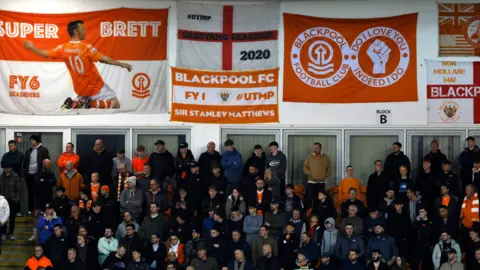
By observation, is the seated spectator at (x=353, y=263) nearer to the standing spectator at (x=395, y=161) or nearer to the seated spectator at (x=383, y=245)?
the seated spectator at (x=383, y=245)

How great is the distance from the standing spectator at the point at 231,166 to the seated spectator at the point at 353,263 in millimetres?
3563

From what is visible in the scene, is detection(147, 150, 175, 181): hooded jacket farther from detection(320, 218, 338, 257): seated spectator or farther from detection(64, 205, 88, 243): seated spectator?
detection(320, 218, 338, 257): seated spectator

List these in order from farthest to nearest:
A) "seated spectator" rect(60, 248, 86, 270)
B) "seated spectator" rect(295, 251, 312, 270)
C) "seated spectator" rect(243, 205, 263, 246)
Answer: "seated spectator" rect(243, 205, 263, 246) → "seated spectator" rect(60, 248, 86, 270) → "seated spectator" rect(295, 251, 312, 270)

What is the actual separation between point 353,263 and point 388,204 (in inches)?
70.8

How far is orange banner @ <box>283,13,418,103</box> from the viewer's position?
21672 millimetres

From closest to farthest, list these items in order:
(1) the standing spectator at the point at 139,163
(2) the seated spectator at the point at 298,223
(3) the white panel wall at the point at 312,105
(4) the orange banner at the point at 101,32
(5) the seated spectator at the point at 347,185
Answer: (2) the seated spectator at the point at 298,223
(5) the seated spectator at the point at 347,185
(1) the standing spectator at the point at 139,163
(3) the white panel wall at the point at 312,105
(4) the orange banner at the point at 101,32

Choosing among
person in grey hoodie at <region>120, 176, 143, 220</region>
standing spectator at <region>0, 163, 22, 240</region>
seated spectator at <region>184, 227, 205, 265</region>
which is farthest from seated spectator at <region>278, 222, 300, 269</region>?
standing spectator at <region>0, 163, 22, 240</region>

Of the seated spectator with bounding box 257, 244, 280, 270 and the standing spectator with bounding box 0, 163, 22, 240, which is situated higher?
the standing spectator with bounding box 0, 163, 22, 240

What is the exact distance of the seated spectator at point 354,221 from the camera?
62.3ft

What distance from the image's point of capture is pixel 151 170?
20641 mm

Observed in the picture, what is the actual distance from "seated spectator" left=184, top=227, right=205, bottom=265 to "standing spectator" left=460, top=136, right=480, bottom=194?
609 centimetres

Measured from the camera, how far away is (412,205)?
64.0 feet

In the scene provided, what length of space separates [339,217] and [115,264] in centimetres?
511

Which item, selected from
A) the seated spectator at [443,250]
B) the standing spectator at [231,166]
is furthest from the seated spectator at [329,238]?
the standing spectator at [231,166]
